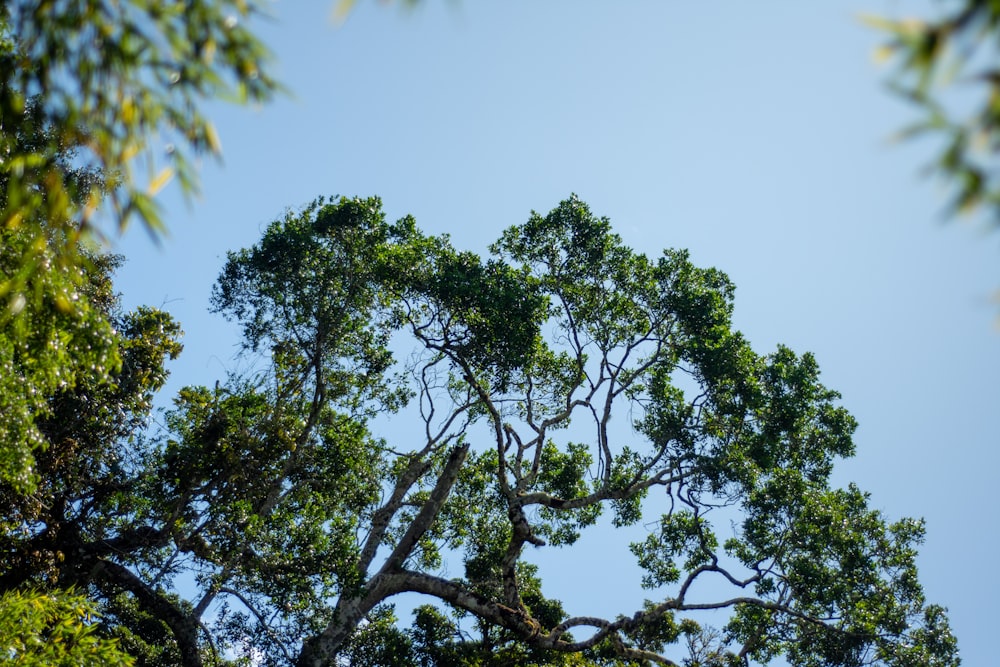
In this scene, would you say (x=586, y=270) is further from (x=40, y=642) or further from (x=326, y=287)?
→ (x=40, y=642)

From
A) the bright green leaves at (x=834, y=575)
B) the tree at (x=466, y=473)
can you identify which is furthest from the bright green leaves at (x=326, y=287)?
the bright green leaves at (x=834, y=575)

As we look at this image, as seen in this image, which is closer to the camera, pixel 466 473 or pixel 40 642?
pixel 40 642

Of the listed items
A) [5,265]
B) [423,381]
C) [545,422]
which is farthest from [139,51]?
[423,381]

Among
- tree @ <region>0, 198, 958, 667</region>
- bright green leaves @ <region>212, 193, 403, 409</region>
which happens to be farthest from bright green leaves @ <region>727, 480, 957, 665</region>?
bright green leaves @ <region>212, 193, 403, 409</region>

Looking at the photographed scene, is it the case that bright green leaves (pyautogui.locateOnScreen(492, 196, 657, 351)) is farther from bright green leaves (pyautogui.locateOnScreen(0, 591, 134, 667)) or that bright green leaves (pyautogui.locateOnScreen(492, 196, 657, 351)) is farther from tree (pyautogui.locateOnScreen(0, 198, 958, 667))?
bright green leaves (pyautogui.locateOnScreen(0, 591, 134, 667))

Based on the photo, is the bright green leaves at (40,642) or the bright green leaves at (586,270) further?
the bright green leaves at (586,270)

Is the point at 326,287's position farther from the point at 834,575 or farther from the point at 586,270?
the point at 834,575

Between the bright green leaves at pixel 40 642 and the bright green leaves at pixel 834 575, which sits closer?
the bright green leaves at pixel 40 642

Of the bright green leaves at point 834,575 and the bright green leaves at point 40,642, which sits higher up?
the bright green leaves at point 834,575

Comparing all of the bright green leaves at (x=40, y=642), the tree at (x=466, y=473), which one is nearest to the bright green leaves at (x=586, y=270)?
the tree at (x=466, y=473)

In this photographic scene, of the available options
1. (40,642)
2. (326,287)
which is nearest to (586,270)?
(326,287)

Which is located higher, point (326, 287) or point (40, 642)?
point (326, 287)

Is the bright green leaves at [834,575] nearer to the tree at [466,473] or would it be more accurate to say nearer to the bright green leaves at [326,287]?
the tree at [466,473]

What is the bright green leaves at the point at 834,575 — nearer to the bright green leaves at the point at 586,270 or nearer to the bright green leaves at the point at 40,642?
the bright green leaves at the point at 586,270
